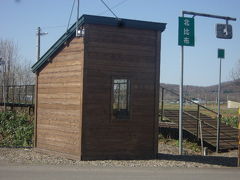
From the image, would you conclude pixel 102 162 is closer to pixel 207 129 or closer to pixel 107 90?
pixel 107 90

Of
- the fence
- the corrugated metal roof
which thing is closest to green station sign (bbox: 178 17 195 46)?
the corrugated metal roof

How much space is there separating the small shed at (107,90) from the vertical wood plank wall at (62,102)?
3cm

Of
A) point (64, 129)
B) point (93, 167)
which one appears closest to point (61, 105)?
point (64, 129)

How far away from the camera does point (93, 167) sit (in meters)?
12.9

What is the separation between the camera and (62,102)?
15.4 m

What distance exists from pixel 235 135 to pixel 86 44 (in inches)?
464

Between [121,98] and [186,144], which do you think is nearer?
[121,98]

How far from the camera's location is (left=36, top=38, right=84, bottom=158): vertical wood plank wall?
1450 centimetres

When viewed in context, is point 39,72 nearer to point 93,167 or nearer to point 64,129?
point 64,129

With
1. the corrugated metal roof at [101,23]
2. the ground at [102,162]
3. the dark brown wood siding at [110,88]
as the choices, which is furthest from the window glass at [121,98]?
the corrugated metal roof at [101,23]

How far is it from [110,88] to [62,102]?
1909 mm

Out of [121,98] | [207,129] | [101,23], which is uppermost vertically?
[101,23]

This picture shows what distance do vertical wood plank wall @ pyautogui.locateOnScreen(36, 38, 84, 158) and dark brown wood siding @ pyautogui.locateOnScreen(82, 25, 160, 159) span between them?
347mm

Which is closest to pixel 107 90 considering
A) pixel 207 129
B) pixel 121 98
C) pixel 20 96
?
pixel 121 98
